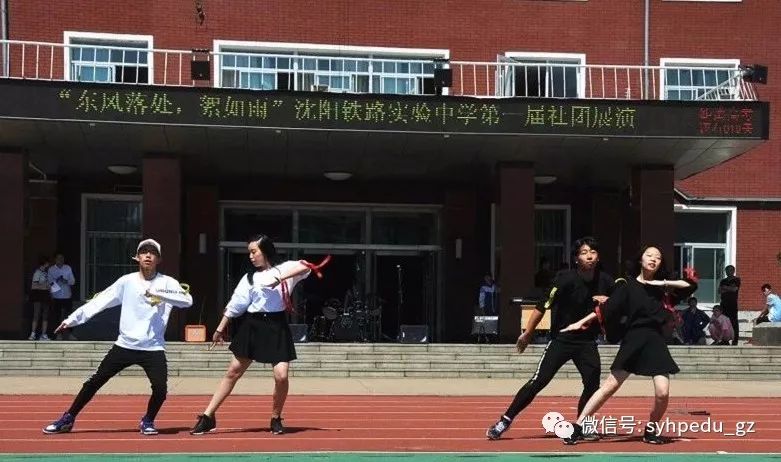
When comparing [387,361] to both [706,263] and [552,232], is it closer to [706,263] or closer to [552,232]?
[552,232]

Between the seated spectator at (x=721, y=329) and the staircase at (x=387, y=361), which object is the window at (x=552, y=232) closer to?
the seated spectator at (x=721, y=329)

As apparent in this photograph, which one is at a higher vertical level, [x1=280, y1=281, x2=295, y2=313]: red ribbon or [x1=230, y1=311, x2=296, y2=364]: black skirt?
[x1=280, y1=281, x2=295, y2=313]: red ribbon

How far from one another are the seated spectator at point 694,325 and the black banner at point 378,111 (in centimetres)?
413

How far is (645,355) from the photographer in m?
10.1

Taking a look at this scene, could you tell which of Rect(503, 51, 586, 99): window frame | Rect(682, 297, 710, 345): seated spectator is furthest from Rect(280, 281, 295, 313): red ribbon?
Rect(503, 51, 586, 99): window frame

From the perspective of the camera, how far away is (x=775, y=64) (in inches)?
1151

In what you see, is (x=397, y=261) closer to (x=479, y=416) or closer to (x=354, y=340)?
(x=354, y=340)

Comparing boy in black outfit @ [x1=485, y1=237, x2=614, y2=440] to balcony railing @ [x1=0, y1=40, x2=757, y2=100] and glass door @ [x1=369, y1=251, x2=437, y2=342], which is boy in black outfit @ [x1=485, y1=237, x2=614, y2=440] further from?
glass door @ [x1=369, y1=251, x2=437, y2=342]

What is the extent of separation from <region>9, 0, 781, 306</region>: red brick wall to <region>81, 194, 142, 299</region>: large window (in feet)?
12.7

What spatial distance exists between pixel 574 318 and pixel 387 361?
10477mm

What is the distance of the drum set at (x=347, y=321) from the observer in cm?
2628

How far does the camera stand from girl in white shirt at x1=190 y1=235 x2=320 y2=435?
35.2 feet

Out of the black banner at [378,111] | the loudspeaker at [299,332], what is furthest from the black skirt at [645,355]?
the loudspeaker at [299,332]

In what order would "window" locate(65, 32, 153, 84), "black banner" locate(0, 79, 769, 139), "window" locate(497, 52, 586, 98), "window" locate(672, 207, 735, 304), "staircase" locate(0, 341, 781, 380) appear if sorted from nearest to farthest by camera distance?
"staircase" locate(0, 341, 781, 380) → "black banner" locate(0, 79, 769, 139) → "window" locate(65, 32, 153, 84) → "window" locate(497, 52, 586, 98) → "window" locate(672, 207, 735, 304)
